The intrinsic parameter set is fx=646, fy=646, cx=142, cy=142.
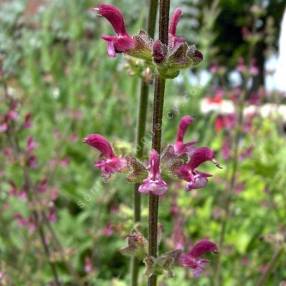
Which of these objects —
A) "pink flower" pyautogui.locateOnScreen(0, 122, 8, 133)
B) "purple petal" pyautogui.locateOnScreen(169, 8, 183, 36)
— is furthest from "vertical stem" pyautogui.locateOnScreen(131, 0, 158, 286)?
"pink flower" pyautogui.locateOnScreen(0, 122, 8, 133)

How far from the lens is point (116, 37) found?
1.37 metres

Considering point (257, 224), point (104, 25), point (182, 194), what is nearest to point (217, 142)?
point (182, 194)

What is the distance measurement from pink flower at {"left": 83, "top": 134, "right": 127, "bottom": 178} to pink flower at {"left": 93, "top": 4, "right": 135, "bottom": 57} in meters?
0.26

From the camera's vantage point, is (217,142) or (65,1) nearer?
(217,142)

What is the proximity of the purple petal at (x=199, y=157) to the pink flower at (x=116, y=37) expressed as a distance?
28cm

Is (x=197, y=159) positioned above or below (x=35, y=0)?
below

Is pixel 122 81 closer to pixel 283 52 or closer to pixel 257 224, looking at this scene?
pixel 257 224

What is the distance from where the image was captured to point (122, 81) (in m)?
5.93

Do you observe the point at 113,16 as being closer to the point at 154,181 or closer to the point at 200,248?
the point at 154,181

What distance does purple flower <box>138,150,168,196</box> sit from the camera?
4.15 ft

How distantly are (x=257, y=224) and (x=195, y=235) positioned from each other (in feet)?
1.49

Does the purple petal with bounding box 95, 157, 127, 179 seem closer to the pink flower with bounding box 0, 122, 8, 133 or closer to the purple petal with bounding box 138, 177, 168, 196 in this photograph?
the purple petal with bounding box 138, 177, 168, 196

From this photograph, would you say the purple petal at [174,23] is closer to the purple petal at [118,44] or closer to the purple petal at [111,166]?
the purple petal at [118,44]

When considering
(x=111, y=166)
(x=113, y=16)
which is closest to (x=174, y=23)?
(x=113, y=16)
